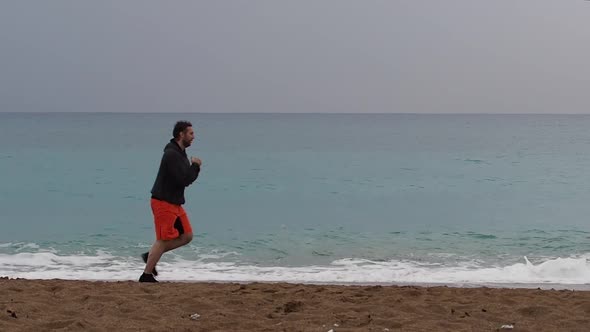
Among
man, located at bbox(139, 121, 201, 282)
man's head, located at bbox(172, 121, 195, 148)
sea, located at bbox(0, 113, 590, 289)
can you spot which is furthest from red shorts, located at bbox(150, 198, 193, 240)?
sea, located at bbox(0, 113, 590, 289)

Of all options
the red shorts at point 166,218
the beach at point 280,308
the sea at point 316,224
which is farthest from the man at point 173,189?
the sea at point 316,224

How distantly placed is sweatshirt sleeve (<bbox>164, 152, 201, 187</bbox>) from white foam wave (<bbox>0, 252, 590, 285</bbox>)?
2581mm

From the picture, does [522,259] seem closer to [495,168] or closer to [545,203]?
[545,203]

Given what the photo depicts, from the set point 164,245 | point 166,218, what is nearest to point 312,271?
point 164,245

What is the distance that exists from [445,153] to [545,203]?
2761cm

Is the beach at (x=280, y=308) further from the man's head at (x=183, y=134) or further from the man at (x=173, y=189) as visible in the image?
the man's head at (x=183, y=134)

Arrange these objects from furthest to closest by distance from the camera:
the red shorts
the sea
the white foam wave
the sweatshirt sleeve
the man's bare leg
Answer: the sea
the white foam wave
the man's bare leg
the red shorts
the sweatshirt sleeve

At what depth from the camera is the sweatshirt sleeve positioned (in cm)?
682

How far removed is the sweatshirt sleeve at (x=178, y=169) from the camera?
22.4 ft

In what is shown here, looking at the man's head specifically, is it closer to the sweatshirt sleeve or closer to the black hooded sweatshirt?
the black hooded sweatshirt

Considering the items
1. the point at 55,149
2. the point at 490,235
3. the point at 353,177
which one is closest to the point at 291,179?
the point at 353,177

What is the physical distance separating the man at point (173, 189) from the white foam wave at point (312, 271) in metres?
2.10

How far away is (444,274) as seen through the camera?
380 inches

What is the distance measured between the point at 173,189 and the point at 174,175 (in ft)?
0.54
